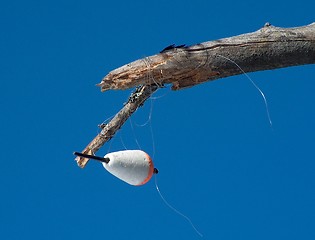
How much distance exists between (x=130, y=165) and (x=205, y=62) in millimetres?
595

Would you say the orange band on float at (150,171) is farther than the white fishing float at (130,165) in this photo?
Yes

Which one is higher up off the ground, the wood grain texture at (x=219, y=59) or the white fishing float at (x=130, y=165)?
the wood grain texture at (x=219, y=59)

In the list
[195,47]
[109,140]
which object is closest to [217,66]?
Result: [195,47]

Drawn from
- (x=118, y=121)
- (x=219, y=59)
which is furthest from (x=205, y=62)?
(x=118, y=121)

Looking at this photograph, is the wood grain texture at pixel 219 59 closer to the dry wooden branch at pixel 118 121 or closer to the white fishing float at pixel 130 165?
the dry wooden branch at pixel 118 121

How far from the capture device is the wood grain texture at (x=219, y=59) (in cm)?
326

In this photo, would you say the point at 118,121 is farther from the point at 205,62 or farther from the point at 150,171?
the point at 205,62

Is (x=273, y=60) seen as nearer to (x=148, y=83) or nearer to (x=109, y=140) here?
(x=148, y=83)

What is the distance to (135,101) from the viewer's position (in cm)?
337

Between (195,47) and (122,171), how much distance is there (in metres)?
0.67

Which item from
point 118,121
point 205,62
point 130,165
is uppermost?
point 205,62

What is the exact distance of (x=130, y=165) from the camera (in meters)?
3.22

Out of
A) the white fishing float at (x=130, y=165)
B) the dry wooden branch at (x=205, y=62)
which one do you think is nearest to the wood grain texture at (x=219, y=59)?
the dry wooden branch at (x=205, y=62)

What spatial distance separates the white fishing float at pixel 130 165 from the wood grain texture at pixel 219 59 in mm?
325
